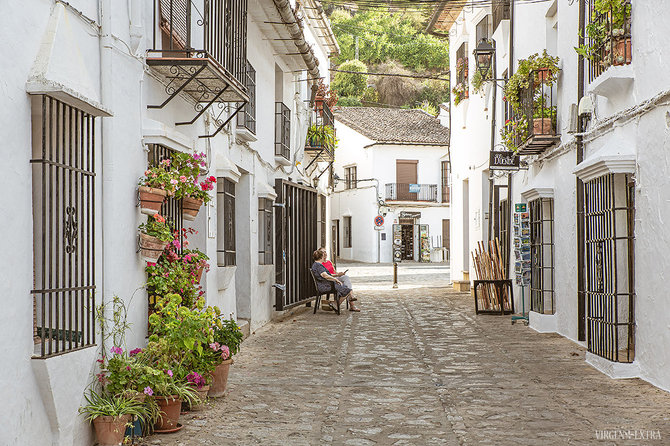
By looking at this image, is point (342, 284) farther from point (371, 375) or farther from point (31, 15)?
point (31, 15)

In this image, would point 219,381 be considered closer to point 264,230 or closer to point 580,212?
point 580,212

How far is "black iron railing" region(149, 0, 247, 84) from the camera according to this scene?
717 cm

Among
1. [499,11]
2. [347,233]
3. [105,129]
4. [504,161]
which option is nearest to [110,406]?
[105,129]

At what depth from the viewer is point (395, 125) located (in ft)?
146

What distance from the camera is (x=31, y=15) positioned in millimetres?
4711

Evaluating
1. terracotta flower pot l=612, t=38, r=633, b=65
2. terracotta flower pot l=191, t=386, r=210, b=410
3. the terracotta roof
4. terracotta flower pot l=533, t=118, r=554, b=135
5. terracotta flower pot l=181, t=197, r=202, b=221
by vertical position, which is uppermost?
the terracotta roof

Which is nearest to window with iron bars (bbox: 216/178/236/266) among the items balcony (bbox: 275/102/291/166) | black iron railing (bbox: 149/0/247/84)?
black iron railing (bbox: 149/0/247/84)

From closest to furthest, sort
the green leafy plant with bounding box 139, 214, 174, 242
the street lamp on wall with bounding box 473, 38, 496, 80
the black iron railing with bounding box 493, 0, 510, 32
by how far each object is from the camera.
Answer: the green leafy plant with bounding box 139, 214, 174, 242 < the street lamp on wall with bounding box 473, 38, 496, 80 < the black iron railing with bounding box 493, 0, 510, 32

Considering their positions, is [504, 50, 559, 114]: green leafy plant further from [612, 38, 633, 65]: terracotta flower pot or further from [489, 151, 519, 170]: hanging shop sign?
[612, 38, 633, 65]: terracotta flower pot

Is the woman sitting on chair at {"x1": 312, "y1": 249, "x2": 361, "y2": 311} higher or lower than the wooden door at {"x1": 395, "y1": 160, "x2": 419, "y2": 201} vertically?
lower

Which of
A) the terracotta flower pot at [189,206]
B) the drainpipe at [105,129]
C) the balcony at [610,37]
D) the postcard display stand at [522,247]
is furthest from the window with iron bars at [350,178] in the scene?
the drainpipe at [105,129]

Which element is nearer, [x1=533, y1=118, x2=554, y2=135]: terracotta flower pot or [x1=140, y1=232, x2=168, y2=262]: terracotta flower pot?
[x1=140, y1=232, x2=168, y2=262]: terracotta flower pot

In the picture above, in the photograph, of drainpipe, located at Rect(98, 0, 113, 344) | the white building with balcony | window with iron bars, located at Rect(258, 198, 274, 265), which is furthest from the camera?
the white building with balcony

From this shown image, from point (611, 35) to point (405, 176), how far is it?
35.2 metres
